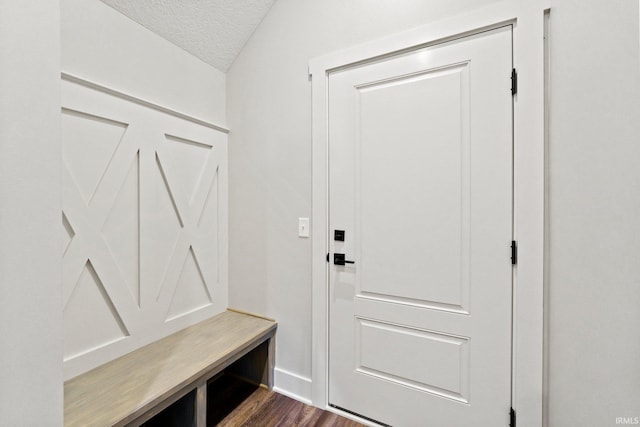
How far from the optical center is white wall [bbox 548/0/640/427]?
1058 millimetres

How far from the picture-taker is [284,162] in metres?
1.87

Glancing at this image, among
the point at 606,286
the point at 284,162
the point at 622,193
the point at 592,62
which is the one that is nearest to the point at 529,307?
the point at 606,286

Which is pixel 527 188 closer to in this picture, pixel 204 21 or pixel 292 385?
pixel 292 385

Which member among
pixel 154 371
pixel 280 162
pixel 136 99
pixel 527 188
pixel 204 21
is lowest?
pixel 154 371

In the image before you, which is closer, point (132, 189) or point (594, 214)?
point (594, 214)

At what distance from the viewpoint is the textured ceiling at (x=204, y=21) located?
1565 millimetres

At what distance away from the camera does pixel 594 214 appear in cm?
114

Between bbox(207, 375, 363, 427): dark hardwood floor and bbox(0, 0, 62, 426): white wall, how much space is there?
103 cm

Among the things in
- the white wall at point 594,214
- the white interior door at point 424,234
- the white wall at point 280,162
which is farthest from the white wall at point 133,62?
the white wall at point 594,214

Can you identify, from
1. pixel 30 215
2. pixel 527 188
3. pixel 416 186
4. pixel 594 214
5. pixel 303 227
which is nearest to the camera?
pixel 30 215

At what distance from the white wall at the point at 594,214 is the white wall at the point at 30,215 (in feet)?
5.91

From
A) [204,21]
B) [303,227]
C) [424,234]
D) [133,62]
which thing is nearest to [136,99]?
[133,62]

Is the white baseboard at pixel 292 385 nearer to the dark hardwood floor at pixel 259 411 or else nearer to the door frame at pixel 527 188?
the dark hardwood floor at pixel 259 411

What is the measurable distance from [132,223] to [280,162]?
3.01 feet
